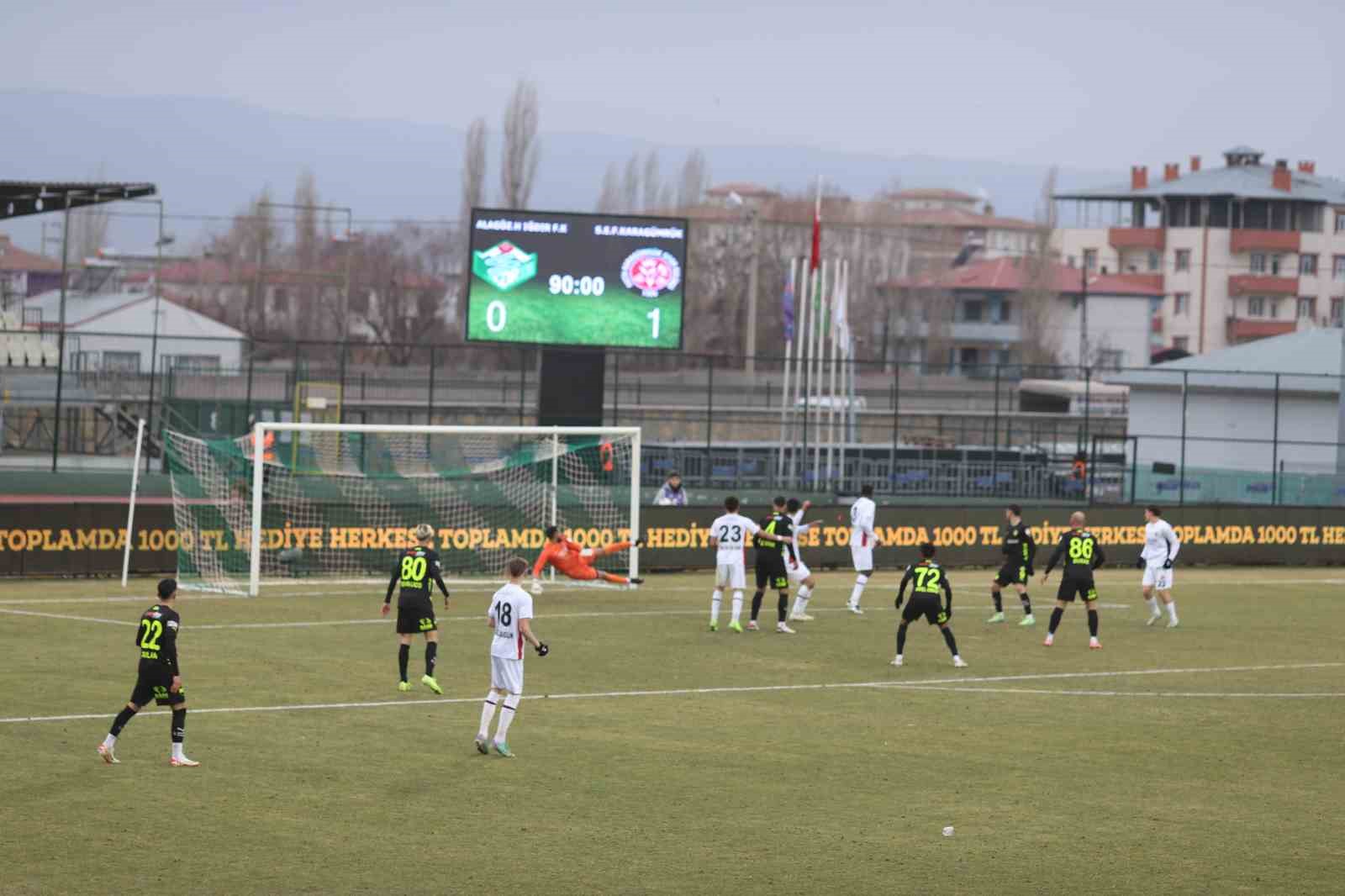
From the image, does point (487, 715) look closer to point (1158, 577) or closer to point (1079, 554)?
point (1079, 554)

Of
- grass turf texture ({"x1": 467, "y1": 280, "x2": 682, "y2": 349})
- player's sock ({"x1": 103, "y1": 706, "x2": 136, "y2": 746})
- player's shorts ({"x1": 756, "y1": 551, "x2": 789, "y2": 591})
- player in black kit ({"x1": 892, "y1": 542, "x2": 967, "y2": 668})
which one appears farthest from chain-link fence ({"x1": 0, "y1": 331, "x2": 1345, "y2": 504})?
player's sock ({"x1": 103, "y1": 706, "x2": 136, "y2": 746})

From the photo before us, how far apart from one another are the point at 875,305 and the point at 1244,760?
108 metres

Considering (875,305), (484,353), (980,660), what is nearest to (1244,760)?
(980,660)

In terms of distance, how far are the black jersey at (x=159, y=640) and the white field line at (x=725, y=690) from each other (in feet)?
9.99

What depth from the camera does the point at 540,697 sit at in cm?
2031

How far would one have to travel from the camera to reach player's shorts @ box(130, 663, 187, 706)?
15266 mm

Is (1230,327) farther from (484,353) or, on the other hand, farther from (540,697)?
(540,697)

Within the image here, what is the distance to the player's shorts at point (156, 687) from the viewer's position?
15.3 meters

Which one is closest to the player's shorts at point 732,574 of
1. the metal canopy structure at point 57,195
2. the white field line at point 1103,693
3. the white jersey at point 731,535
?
the white jersey at point 731,535

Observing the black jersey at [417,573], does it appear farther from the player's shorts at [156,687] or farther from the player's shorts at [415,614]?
the player's shorts at [156,687]

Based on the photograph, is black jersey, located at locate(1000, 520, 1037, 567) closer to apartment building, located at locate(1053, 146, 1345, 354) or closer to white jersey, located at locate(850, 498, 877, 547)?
white jersey, located at locate(850, 498, 877, 547)

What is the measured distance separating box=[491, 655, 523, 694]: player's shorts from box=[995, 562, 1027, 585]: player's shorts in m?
13.5

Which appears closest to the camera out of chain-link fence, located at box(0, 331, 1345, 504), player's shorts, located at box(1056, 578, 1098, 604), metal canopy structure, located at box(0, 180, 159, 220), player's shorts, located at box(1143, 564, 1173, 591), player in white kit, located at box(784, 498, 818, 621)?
player's shorts, located at box(1056, 578, 1098, 604)

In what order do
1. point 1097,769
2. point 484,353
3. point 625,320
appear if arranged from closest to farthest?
1. point 1097,769
2. point 625,320
3. point 484,353
